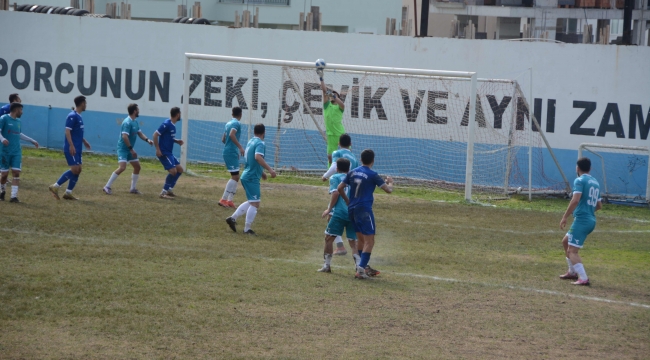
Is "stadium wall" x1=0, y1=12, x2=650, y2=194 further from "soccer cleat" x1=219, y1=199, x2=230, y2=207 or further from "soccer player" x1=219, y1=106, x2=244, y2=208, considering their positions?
"soccer cleat" x1=219, y1=199, x2=230, y2=207

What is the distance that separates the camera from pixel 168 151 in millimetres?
16156

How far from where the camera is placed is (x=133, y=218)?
13227 millimetres

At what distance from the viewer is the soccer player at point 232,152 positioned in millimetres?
15078

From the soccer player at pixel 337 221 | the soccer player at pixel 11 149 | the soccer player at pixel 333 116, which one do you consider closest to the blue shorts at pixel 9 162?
the soccer player at pixel 11 149

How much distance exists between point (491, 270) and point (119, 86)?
1599cm

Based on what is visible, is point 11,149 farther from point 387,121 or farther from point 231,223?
point 387,121

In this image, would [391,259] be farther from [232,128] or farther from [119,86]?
[119,86]

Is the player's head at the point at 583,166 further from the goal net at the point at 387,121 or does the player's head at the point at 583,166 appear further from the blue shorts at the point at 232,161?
the goal net at the point at 387,121

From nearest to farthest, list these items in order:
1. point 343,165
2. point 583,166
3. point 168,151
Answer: point 343,165, point 583,166, point 168,151

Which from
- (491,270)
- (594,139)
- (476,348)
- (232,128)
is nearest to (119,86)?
(232,128)

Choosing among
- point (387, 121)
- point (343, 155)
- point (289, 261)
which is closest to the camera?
point (289, 261)

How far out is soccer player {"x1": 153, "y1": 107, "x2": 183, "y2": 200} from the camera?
1585 cm

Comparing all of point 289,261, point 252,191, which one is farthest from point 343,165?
point 252,191

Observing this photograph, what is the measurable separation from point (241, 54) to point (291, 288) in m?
14.6
